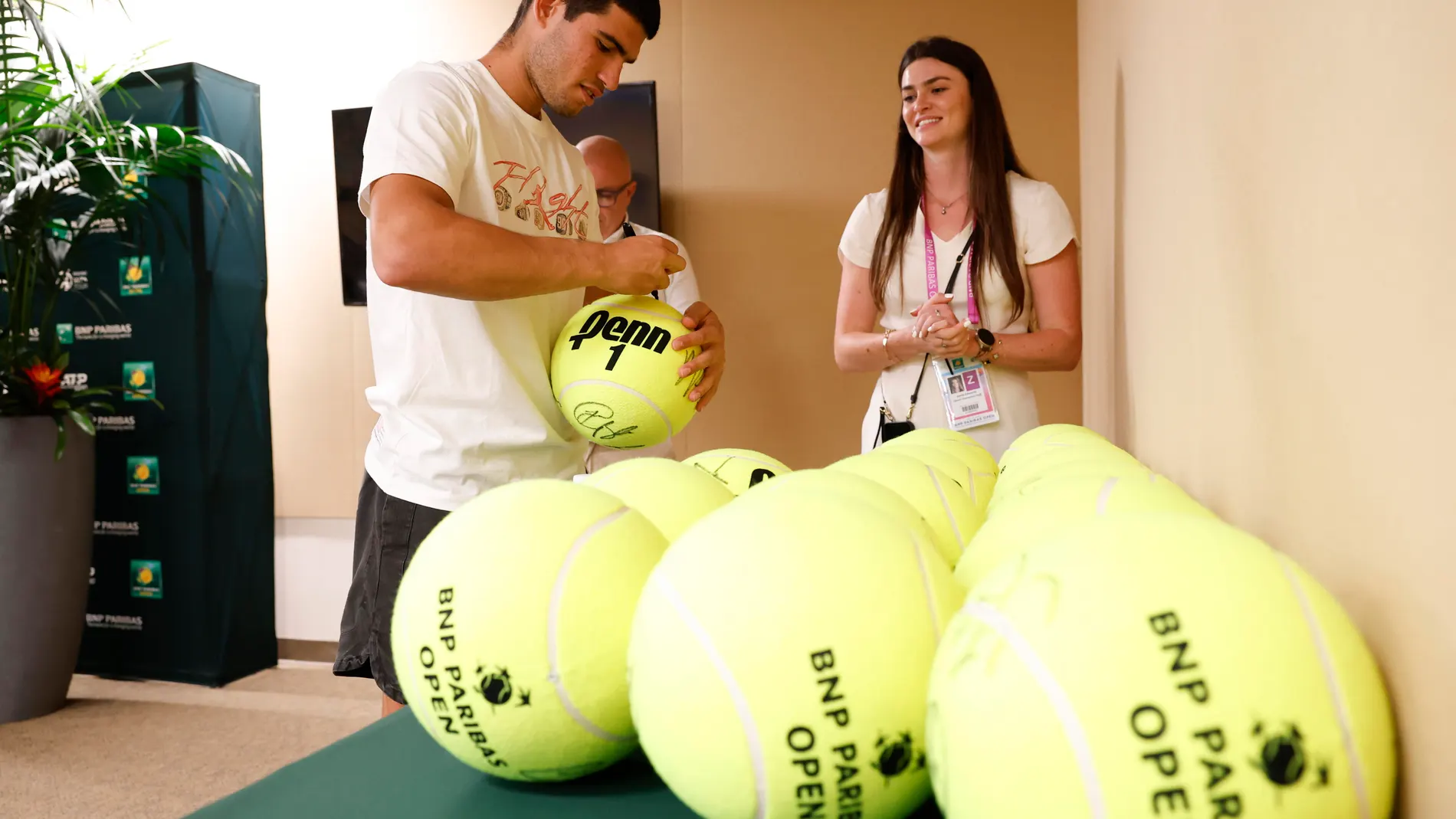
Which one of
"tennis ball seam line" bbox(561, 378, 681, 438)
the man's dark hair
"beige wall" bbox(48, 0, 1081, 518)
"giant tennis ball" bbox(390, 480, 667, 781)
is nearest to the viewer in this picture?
"giant tennis ball" bbox(390, 480, 667, 781)

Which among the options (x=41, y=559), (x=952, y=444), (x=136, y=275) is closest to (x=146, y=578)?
(x=41, y=559)

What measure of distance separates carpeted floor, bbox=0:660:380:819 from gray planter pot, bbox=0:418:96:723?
160 mm

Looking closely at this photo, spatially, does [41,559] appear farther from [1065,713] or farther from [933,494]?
[1065,713]

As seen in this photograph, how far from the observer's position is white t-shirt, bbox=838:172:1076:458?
2012 millimetres

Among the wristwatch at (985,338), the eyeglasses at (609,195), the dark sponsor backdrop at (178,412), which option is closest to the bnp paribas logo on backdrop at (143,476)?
the dark sponsor backdrop at (178,412)

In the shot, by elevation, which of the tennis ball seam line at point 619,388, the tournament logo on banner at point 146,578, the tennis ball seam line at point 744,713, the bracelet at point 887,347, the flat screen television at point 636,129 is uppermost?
the flat screen television at point 636,129

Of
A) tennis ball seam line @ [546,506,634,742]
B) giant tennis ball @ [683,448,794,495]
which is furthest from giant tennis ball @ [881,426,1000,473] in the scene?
tennis ball seam line @ [546,506,634,742]

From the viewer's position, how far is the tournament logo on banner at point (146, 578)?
3984 millimetres

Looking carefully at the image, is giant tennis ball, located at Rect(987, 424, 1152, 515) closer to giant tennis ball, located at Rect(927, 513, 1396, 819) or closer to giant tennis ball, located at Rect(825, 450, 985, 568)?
giant tennis ball, located at Rect(825, 450, 985, 568)

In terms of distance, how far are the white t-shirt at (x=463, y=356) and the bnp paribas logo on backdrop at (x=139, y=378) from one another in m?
2.97

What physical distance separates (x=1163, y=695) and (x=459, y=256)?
108cm

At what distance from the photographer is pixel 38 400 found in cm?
340
